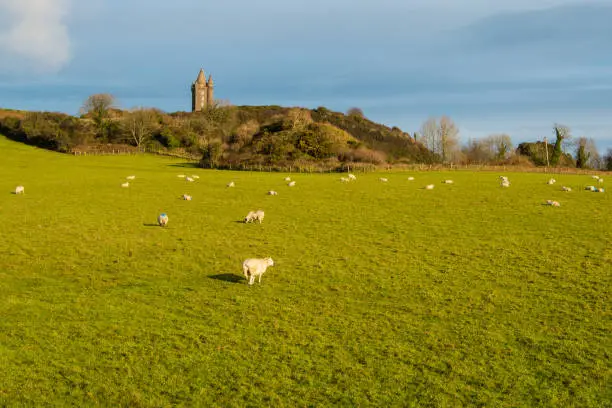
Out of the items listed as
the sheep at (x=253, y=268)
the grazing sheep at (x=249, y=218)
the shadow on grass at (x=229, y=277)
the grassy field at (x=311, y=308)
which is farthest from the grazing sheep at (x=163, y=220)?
the sheep at (x=253, y=268)

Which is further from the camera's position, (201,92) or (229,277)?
(201,92)

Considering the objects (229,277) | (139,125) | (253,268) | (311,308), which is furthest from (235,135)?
(311,308)

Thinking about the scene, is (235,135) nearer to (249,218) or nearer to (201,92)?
(249,218)

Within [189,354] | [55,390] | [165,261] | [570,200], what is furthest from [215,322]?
[570,200]

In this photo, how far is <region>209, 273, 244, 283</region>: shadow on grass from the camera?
2030cm

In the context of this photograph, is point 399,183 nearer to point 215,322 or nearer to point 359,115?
point 215,322

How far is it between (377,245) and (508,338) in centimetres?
1139

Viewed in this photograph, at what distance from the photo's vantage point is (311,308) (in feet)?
56.6

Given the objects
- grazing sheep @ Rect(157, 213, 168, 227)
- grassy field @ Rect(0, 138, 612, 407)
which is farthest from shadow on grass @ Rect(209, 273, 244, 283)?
grazing sheep @ Rect(157, 213, 168, 227)

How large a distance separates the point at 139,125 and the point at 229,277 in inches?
4109

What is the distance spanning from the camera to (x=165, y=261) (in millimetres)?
23094

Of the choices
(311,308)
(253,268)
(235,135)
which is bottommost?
(311,308)

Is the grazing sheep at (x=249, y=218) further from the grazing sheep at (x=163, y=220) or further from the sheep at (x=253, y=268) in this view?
the sheep at (x=253, y=268)

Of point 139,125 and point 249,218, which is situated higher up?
point 139,125
